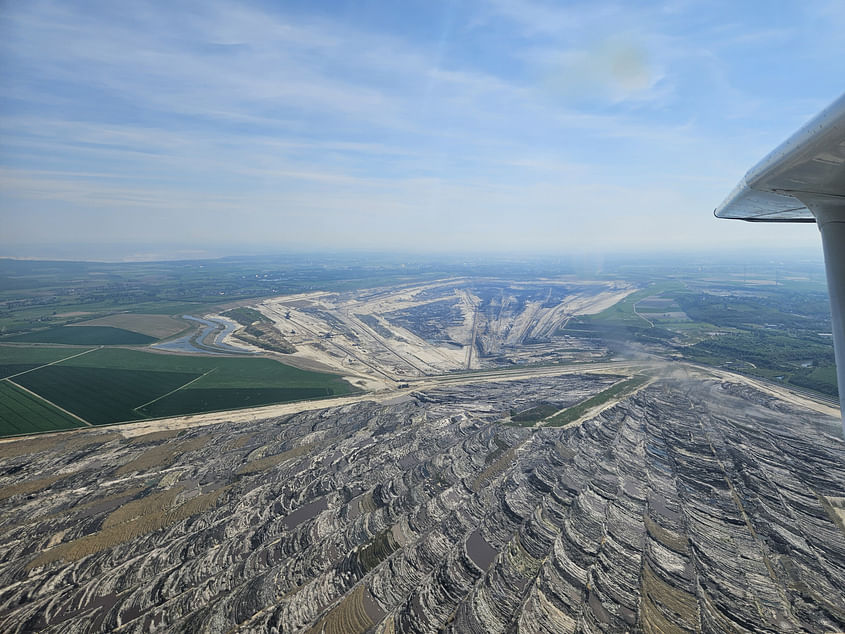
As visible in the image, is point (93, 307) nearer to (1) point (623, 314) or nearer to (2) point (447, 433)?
(2) point (447, 433)

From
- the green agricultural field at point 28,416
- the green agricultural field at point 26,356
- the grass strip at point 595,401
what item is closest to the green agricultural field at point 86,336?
the green agricultural field at point 26,356

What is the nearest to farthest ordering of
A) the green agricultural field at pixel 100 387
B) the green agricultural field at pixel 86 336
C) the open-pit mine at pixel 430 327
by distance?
the green agricultural field at pixel 100 387, the open-pit mine at pixel 430 327, the green agricultural field at pixel 86 336

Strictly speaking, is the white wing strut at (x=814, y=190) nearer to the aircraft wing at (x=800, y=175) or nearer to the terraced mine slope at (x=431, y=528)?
the aircraft wing at (x=800, y=175)

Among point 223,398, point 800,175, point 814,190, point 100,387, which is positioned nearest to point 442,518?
point 814,190

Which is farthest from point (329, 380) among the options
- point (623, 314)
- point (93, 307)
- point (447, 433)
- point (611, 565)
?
point (93, 307)

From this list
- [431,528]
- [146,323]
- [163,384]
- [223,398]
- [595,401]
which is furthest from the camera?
[146,323]

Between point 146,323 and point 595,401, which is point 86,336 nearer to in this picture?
point 146,323
